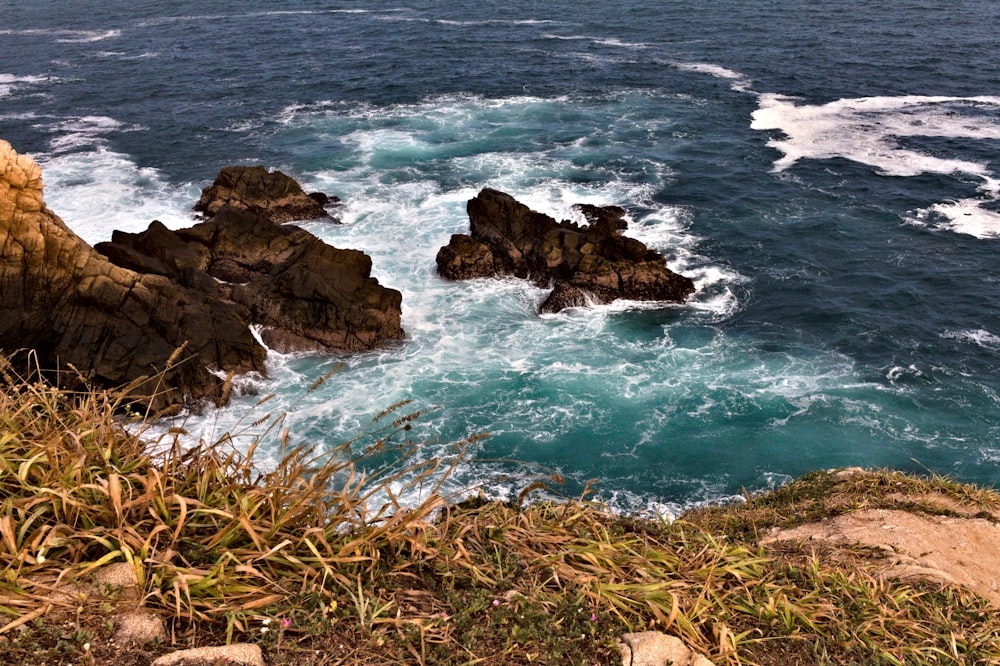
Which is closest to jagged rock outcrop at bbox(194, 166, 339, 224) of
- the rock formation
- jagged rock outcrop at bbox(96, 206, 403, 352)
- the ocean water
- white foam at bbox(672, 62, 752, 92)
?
the ocean water

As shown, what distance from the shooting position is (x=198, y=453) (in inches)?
207

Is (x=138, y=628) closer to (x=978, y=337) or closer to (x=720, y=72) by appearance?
(x=978, y=337)

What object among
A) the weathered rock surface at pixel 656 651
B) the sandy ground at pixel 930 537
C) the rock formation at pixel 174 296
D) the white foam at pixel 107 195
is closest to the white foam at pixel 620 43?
the white foam at pixel 107 195

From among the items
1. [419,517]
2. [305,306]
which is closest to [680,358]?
[305,306]

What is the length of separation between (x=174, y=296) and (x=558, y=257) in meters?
14.0

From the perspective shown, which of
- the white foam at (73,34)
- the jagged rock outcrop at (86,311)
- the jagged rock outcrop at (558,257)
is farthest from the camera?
the white foam at (73,34)

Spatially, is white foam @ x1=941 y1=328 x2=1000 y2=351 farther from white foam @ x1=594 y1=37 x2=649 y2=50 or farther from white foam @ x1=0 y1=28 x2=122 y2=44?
white foam @ x1=0 y1=28 x2=122 y2=44

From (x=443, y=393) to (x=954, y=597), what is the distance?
A: 1834cm

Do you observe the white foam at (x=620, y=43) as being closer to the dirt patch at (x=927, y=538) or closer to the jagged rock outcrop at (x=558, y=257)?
the jagged rock outcrop at (x=558, y=257)

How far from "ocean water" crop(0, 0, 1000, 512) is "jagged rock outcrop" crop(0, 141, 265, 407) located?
2.05 meters

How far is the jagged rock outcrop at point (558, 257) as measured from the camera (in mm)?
29391

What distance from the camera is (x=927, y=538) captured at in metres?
9.66

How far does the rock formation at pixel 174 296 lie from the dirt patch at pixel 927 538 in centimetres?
1403

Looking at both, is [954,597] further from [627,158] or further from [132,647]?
[627,158]
